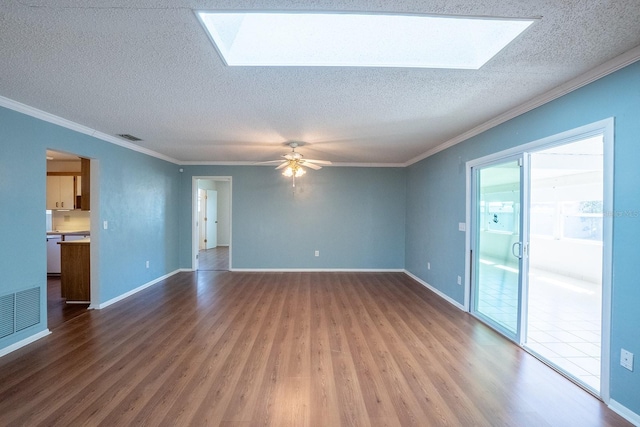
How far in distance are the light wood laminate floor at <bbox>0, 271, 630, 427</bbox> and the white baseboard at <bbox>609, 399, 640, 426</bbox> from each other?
0.19 ft

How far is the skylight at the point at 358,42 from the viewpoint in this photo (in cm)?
197

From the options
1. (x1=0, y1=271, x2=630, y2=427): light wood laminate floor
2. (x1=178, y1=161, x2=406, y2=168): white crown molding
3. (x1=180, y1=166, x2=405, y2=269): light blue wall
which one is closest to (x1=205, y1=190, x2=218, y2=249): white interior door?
(x1=180, y1=166, x2=405, y2=269): light blue wall

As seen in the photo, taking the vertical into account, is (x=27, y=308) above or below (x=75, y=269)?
below

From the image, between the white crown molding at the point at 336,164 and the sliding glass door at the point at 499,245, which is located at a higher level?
the white crown molding at the point at 336,164

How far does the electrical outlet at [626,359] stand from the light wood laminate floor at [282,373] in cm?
35

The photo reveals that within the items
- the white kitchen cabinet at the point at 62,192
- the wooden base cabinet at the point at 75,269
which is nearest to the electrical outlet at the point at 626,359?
the wooden base cabinet at the point at 75,269

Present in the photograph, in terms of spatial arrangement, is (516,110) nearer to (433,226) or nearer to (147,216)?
(433,226)

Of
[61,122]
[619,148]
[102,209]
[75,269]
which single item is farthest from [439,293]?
[61,122]

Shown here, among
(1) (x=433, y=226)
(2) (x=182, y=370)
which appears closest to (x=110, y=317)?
(2) (x=182, y=370)

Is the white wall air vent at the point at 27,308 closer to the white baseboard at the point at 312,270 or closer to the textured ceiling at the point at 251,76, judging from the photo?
the textured ceiling at the point at 251,76

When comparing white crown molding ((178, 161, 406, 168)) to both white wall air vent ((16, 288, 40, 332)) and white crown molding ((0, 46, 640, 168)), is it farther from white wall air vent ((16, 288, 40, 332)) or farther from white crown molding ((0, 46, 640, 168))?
white wall air vent ((16, 288, 40, 332))

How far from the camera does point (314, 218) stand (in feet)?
20.2

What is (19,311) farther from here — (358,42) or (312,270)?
(312,270)

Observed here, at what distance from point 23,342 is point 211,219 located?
22.6 feet
